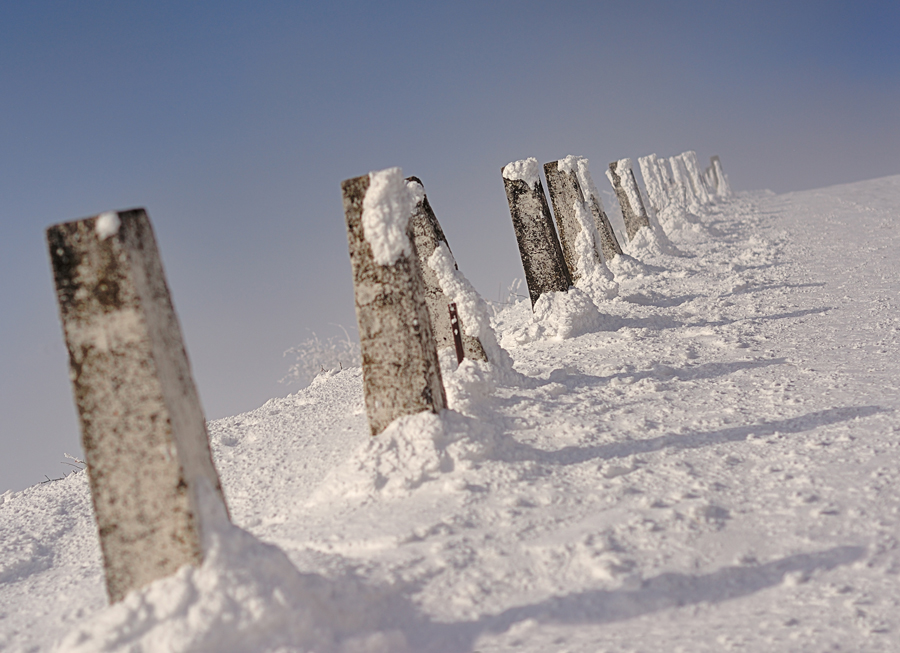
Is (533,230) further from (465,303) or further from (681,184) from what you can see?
(681,184)

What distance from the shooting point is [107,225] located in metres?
3.29

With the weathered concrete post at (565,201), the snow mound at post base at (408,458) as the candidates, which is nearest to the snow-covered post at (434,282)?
the snow mound at post base at (408,458)

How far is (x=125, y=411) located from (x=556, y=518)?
2158 millimetres

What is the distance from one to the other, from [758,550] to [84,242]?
10.9 ft

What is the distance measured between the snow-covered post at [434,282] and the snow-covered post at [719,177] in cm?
3139

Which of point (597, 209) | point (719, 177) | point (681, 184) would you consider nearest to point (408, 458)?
point (597, 209)

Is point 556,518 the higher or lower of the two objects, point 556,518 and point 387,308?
the lower

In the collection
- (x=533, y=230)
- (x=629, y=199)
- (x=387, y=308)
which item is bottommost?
(x=387, y=308)

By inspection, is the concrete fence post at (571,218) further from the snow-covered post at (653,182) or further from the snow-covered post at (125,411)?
the snow-covered post at (653,182)

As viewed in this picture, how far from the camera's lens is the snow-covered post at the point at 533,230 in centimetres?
886

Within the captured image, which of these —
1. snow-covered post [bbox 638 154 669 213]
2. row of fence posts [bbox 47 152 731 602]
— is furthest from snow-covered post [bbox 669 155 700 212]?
row of fence posts [bbox 47 152 731 602]

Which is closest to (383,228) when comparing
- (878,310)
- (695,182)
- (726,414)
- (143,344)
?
(143,344)

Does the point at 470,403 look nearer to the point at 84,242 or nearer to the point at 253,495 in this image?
the point at 253,495

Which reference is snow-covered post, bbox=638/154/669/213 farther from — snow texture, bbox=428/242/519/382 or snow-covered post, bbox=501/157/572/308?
snow texture, bbox=428/242/519/382
